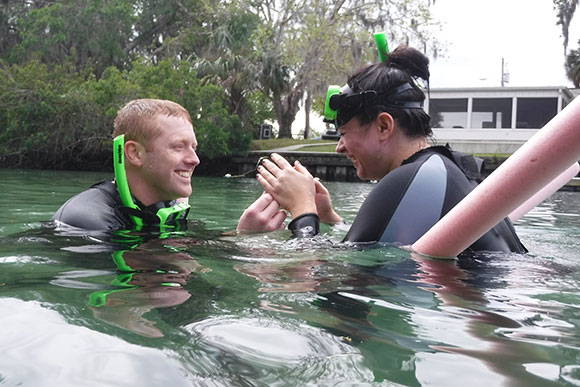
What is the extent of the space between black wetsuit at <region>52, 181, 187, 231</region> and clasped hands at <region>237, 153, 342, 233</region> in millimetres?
633

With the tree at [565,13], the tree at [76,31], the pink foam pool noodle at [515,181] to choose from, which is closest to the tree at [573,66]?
the tree at [565,13]

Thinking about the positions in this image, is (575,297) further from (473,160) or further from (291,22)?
(291,22)

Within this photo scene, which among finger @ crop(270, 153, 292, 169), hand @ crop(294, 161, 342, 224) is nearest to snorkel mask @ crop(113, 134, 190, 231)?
finger @ crop(270, 153, 292, 169)

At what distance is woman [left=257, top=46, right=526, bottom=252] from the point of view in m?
3.23

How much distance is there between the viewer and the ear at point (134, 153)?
418 centimetres

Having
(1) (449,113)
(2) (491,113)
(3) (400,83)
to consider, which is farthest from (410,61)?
(2) (491,113)

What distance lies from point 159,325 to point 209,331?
0.16 m

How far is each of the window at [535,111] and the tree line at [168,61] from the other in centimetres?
565

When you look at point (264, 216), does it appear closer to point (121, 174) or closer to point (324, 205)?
point (324, 205)

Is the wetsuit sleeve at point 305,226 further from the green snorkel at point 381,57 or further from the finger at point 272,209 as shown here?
the green snorkel at point 381,57

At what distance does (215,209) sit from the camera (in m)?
8.80

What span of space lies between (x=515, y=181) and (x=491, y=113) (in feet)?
115

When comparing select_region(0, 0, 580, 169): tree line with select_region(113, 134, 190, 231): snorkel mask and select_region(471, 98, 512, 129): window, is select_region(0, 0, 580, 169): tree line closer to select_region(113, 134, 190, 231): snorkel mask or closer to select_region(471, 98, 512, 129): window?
select_region(471, 98, 512, 129): window

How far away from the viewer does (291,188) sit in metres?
3.83
